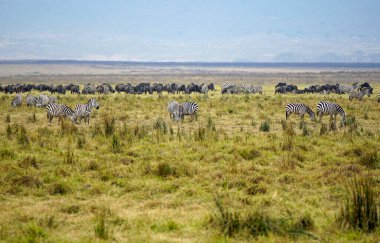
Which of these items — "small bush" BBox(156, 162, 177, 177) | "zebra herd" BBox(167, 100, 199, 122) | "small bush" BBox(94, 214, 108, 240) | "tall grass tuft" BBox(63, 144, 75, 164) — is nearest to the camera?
"small bush" BBox(94, 214, 108, 240)

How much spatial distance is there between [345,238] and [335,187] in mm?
3251

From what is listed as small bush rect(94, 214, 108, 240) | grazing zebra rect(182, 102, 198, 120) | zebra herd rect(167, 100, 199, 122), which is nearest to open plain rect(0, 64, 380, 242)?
small bush rect(94, 214, 108, 240)

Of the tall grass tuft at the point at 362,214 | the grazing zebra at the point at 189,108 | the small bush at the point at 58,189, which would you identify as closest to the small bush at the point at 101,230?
the small bush at the point at 58,189

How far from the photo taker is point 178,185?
429 inches

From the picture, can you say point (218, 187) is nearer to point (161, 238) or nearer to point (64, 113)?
point (161, 238)

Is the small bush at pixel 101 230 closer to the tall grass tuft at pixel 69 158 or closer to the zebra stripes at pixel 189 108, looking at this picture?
the tall grass tuft at pixel 69 158

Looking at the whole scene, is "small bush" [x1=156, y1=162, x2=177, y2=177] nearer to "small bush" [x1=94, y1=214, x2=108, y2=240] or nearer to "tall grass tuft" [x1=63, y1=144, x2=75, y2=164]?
"tall grass tuft" [x1=63, y1=144, x2=75, y2=164]

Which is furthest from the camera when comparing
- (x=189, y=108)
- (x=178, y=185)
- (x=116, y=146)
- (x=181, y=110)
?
(x=189, y=108)

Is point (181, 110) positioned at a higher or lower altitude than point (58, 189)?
higher

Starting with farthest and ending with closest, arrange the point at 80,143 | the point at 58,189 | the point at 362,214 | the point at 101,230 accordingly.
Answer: the point at 80,143 < the point at 58,189 < the point at 362,214 < the point at 101,230

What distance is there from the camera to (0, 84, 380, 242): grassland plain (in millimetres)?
7711

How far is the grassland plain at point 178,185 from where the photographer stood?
304 inches

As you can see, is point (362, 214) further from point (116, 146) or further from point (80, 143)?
point (80, 143)

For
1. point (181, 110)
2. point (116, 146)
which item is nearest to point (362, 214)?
point (116, 146)
